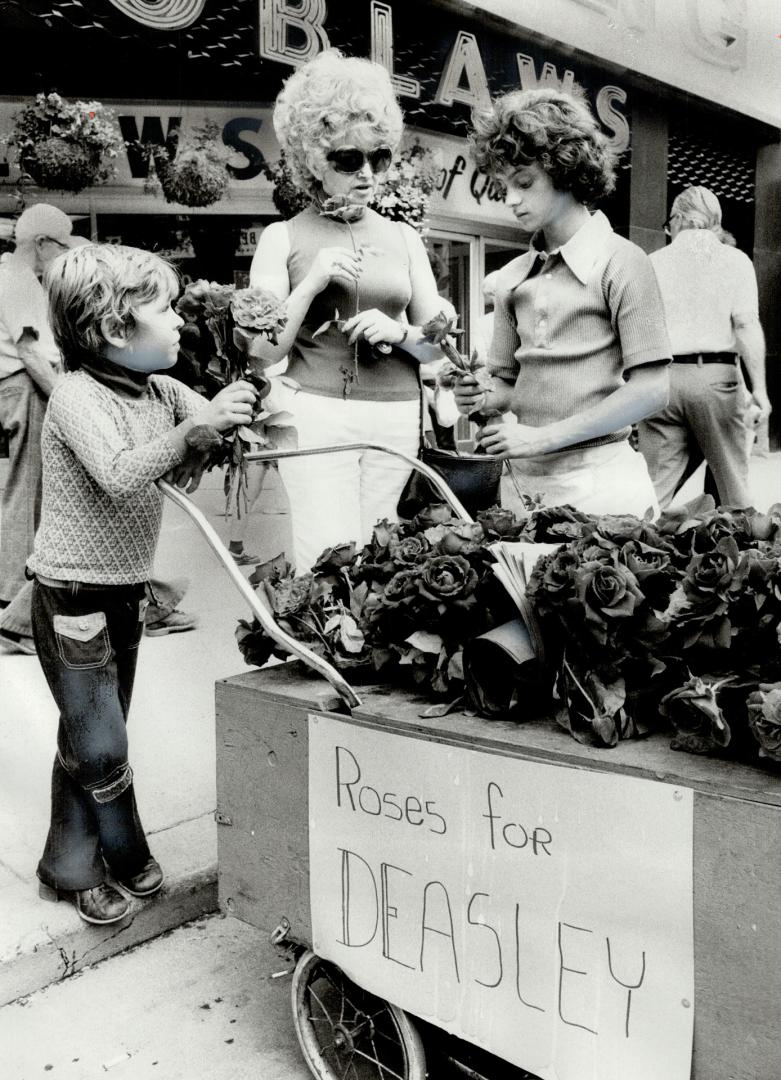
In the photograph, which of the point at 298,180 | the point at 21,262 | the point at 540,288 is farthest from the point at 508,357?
the point at 21,262

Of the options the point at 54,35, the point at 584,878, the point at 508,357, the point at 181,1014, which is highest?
the point at 54,35

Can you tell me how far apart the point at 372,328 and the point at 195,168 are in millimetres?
4948

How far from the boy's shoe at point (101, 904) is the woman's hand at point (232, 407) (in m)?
1.17

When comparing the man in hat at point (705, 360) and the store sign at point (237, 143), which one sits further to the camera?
the store sign at point (237, 143)

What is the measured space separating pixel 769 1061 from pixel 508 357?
5.96 feet

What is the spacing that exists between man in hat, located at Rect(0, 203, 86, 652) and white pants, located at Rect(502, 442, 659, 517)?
8.66 feet

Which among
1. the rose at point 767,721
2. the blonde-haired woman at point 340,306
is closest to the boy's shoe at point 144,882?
the blonde-haired woman at point 340,306

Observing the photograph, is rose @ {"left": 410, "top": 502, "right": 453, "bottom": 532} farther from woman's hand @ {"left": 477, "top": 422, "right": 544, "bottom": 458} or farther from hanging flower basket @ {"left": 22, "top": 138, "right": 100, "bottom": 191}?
hanging flower basket @ {"left": 22, "top": 138, "right": 100, "bottom": 191}

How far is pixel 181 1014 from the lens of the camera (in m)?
2.21

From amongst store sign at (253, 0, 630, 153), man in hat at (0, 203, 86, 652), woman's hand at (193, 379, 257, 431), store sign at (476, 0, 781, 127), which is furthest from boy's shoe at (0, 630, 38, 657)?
store sign at (476, 0, 781, 127)

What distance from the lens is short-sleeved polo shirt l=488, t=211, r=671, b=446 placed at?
2439mm

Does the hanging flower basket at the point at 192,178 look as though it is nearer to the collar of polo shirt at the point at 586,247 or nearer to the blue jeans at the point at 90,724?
the collar of polo shirt at the point at 586,247

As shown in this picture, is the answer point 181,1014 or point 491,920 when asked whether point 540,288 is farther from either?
point 181,1014

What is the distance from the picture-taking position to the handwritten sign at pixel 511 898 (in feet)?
4.72
